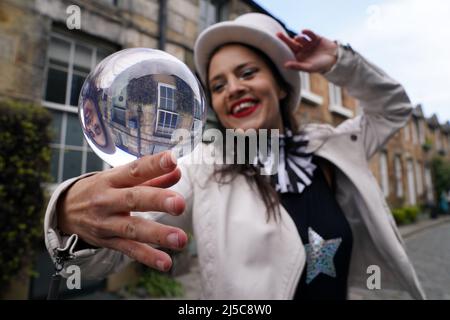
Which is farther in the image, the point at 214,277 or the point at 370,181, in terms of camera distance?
the point at 370,181

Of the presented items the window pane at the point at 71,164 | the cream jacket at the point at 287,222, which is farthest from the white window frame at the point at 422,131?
the window pane at the point at 71,164

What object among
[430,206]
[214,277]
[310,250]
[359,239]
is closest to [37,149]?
[214,277]

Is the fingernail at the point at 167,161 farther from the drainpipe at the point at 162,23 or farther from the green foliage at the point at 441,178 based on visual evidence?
the green foliage at the point at 441,178

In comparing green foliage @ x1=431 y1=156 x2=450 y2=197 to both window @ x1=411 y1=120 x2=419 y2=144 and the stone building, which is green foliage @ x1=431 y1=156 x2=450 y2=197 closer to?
window @ x1=411 y1=120 x2=419 y2=144

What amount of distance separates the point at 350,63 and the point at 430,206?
1799 centimetres

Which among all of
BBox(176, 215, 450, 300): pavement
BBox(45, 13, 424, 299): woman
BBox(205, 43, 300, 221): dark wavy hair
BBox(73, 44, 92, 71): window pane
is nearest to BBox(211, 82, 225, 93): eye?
BBox(45, 13, 424, 299): woman

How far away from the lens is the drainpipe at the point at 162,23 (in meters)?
4.88

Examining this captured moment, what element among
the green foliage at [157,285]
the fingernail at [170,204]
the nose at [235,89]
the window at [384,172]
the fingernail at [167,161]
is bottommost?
the green foliage at [157,285]

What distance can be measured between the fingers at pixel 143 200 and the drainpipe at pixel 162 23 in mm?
4715

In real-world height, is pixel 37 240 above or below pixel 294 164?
below

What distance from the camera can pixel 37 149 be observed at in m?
3.18

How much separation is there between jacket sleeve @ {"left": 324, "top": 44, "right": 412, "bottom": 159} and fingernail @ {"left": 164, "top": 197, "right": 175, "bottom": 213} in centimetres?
154

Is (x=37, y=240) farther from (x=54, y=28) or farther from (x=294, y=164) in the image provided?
(x=294, y=164)

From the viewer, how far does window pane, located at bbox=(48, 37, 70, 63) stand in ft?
12.6
